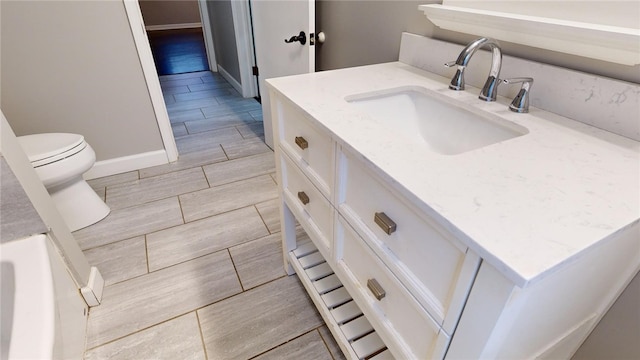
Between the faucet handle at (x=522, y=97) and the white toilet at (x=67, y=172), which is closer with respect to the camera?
the faucet handle at (x=522, y=97)

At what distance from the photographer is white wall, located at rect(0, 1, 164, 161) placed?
1698 mm

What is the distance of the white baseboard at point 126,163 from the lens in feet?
7.03

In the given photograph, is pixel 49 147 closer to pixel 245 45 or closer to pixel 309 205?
pixel 309 205

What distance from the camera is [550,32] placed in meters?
0.77

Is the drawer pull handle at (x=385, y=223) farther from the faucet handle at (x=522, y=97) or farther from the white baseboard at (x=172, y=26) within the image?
the white baseboard at (x=172, y=26)

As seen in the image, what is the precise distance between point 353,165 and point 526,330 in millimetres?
Answer: 439

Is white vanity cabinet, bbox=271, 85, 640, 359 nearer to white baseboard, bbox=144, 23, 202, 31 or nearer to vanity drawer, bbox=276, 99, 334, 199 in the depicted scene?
vanity drawer, bbox=276, 99, 334, 199

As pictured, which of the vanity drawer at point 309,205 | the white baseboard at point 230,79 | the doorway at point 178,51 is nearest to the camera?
the vanity drawer at point 309,205

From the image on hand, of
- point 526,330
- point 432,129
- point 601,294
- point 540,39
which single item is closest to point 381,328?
point 526,330

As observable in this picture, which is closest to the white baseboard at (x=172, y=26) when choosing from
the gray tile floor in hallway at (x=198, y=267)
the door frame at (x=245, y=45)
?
the door frame at (x=245, y=45)

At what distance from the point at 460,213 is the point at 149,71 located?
2.08m

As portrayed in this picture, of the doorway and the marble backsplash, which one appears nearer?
the marble backsplash

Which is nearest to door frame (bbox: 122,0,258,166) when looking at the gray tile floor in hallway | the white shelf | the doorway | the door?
the gray tile floor in hallway

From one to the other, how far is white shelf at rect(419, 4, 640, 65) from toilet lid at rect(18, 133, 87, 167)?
168 cm
